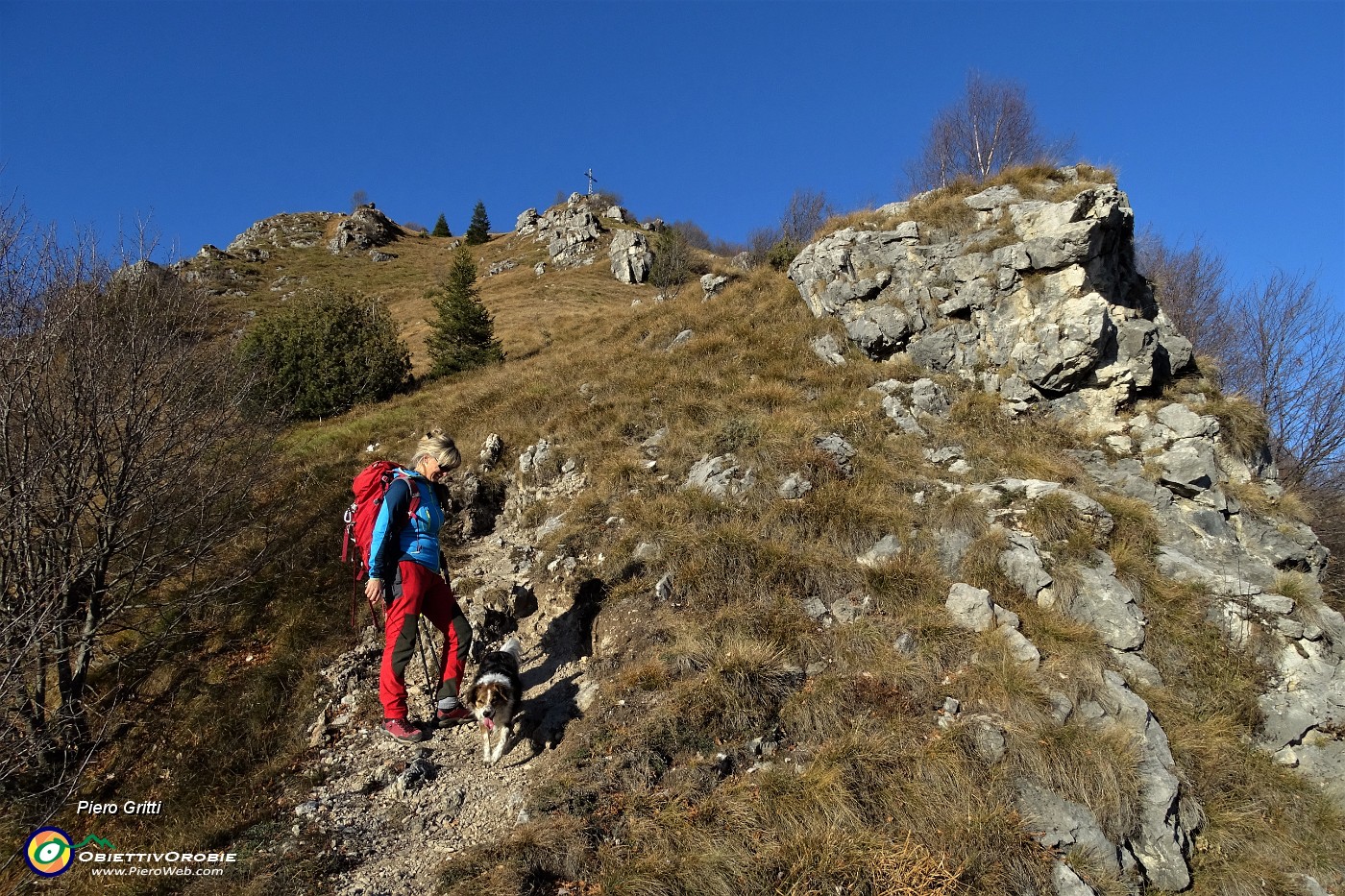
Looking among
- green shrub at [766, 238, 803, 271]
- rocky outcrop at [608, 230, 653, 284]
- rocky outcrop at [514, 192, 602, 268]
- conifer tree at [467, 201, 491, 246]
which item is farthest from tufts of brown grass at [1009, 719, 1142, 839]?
conifer tree at [467, 201, 491, 246]

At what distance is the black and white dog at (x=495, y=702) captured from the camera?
4.62m

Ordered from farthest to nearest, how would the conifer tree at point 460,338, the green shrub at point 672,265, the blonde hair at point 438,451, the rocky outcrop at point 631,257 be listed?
1. the rocky outcrop at point 631,257
2. the green shrub at point 672,265
3. the conifer tree at point 460,338
4. the blonde hair at point 438,451

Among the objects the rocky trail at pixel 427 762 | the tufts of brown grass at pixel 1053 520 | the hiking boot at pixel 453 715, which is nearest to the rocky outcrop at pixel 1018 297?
the tufts of brown grass at pixel 1053 520

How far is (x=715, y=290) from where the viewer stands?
54.4 feet

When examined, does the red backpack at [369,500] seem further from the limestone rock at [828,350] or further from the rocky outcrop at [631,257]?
the rocky outcrop at [631,257]

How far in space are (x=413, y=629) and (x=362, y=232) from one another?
207 feet

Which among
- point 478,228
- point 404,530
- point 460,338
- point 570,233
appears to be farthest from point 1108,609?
point 478,228

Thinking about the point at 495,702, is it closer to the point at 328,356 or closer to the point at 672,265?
the point at 328,356

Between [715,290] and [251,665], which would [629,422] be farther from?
[715,290]

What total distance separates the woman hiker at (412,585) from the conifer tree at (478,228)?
60.1m

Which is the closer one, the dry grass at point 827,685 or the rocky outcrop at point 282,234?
the dry grass at point 827,685

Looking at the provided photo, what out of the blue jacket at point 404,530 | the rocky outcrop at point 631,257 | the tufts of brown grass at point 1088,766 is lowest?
the tufts of brown grass at point 1088,766

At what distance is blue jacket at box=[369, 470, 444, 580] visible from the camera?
4.39 meters

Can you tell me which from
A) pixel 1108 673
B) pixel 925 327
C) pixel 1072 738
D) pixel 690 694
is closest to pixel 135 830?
pixel 690 694
